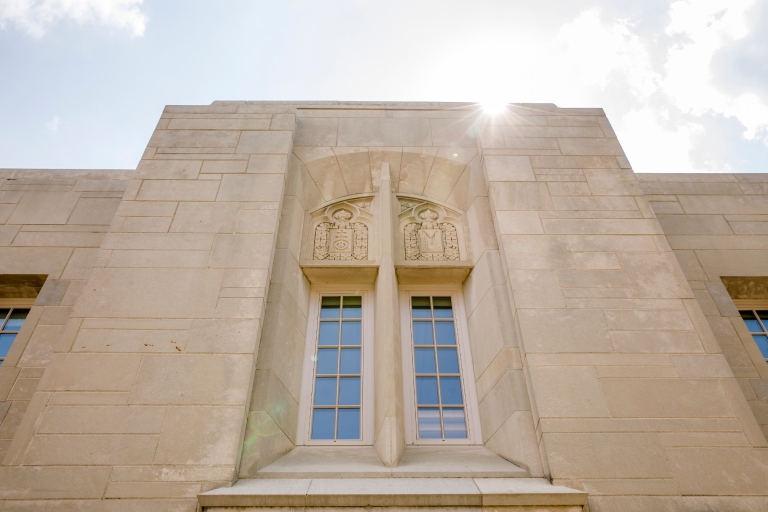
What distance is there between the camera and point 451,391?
17.4 feet

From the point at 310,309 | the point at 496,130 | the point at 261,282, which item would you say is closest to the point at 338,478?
the point at 261,282

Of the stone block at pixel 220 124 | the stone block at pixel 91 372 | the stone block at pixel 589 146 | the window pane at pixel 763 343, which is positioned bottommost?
the stone block at pixel 91 372

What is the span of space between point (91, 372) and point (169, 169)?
2706 mm

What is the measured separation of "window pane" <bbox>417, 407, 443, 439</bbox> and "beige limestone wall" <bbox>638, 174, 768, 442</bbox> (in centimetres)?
289

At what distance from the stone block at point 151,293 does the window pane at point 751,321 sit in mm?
6017

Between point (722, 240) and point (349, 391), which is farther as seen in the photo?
point (722, 240)

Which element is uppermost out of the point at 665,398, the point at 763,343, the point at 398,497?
the point at 763,343

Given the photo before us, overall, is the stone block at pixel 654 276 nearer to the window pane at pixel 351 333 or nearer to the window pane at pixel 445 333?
the window pane at pixel 445 333

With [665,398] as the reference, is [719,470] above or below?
below

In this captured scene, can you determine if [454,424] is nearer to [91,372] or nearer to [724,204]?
[91,372]

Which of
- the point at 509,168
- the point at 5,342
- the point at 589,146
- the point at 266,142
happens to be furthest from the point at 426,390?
the point at 5,342

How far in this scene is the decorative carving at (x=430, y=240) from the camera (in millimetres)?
6383

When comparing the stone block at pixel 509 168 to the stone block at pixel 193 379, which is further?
the stone block at pixel 509 168

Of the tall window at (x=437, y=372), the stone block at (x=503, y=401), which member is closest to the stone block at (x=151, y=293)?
the tall window at (x=437, y=372)
